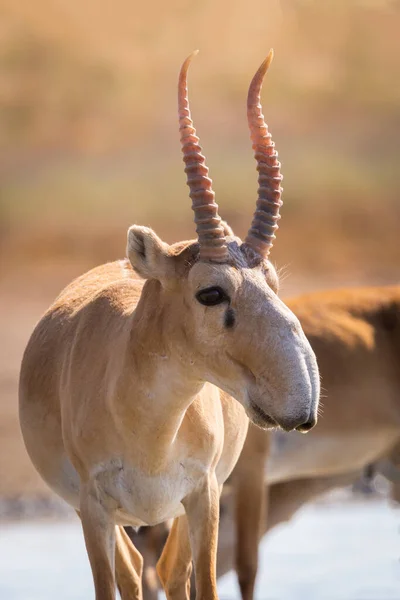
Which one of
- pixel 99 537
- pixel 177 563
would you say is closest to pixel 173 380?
pixel 99 537

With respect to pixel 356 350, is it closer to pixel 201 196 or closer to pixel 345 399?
pixel 345 399

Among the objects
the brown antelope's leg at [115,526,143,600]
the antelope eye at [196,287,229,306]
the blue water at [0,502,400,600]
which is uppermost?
the antelope eye at [196,287,229,306]

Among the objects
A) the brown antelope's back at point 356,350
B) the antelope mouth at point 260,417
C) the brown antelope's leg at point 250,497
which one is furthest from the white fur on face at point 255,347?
the brown antelope's back at point 356,350

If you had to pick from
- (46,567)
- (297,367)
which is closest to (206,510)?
(297,367)

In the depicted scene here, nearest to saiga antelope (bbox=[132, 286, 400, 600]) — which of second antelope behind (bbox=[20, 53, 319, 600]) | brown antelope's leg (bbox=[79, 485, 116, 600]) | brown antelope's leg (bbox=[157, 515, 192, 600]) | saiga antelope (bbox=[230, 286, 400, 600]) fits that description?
saiga antelope (bbox=[230, 286, 400, 600])

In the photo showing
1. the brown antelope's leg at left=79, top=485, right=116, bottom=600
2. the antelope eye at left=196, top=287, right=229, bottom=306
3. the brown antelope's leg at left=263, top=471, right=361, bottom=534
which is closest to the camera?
the antelope eye at left=196, top=287, right=229, bottom=306

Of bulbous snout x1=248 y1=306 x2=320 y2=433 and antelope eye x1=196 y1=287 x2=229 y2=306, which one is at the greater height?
antelope eye x1=196 y1=287 x2=229 y2=306

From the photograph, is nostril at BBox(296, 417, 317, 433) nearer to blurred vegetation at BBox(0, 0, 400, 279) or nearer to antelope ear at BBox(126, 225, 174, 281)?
antelope ear at BBox(126, 225, 174, 281)

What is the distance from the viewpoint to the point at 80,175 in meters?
28.9

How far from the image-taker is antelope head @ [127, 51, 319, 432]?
520 cm

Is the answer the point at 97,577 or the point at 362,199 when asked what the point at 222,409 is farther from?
the point at 362,199

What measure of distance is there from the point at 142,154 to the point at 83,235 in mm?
3536

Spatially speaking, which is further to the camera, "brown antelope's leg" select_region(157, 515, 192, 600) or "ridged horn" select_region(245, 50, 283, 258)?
"brown antelope's leg" select_region(157, 515, 192, 600)

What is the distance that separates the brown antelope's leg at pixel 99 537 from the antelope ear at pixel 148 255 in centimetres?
112
